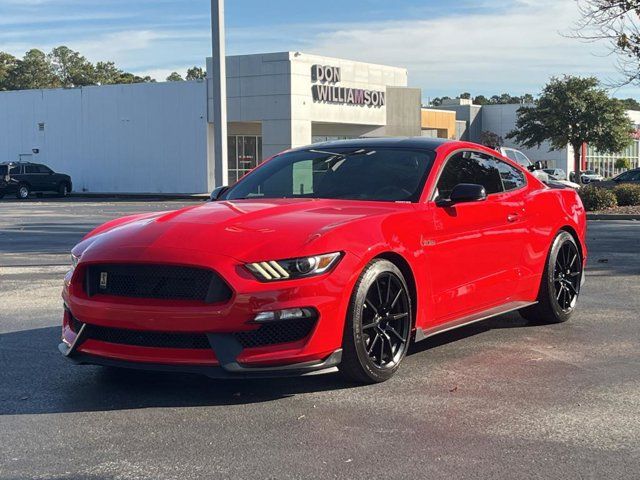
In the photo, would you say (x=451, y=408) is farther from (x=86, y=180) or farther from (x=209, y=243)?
(x=86, y=180)

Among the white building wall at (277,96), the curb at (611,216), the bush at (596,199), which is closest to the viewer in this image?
the curb at (611,216)

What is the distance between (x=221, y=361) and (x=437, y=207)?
6.98 feet

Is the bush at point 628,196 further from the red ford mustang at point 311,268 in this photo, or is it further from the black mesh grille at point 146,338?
the black mesh grille at point 146,338

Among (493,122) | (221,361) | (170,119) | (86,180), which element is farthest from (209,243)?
(493,122)

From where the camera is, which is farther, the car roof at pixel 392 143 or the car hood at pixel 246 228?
the car roof at pixel 392 143

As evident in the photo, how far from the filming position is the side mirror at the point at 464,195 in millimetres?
6113

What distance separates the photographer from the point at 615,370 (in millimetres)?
5926

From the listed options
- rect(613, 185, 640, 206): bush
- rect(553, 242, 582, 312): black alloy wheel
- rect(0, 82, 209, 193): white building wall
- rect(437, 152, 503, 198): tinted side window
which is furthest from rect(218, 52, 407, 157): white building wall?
rect(437, 152, 503, 198): tinted side window

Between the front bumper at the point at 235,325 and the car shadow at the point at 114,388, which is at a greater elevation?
the front bumper at the point at 235,325

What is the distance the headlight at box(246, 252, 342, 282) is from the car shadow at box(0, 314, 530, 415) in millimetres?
836

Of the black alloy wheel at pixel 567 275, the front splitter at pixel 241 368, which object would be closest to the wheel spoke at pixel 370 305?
the front splitter at pixel 241 368

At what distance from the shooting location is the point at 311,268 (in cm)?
499

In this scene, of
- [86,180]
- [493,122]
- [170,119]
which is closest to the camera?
[170,119]

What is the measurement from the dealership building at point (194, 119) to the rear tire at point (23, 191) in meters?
7.06
